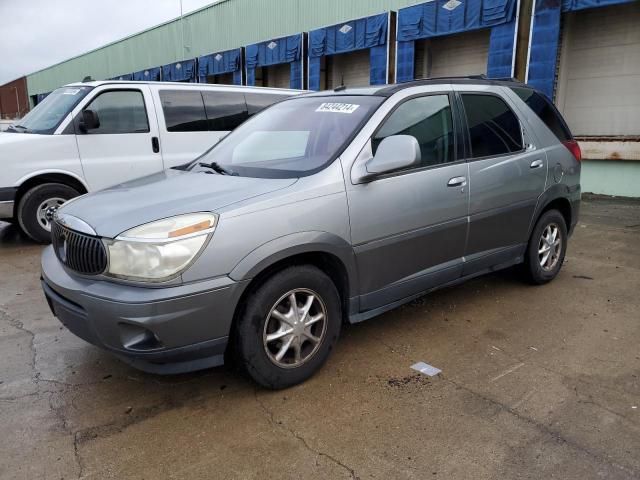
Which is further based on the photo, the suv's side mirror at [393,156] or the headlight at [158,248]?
the suv's side mirror at [393,156]

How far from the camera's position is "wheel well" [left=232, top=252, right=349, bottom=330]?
2.79 m

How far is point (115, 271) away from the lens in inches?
102

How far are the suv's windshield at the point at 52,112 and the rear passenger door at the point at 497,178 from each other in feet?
16.6

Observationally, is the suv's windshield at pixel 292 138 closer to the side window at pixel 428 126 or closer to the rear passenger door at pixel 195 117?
the side window at pixel 428 126

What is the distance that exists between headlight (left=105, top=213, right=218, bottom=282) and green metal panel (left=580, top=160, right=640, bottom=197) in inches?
408

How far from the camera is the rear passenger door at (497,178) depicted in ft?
12.8

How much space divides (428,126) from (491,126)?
0.75 meters

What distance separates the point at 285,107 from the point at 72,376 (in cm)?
247

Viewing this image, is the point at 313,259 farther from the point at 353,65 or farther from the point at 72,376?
the point at 353,65

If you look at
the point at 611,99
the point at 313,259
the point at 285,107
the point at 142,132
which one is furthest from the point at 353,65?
the point at 313,259

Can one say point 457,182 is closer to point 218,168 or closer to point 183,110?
point 218,168

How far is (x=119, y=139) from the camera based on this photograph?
675 centimetres

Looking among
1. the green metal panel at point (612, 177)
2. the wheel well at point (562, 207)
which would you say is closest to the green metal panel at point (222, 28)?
the green metal panel at point (612, 177)

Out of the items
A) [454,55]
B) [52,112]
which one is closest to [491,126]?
[52,112]
